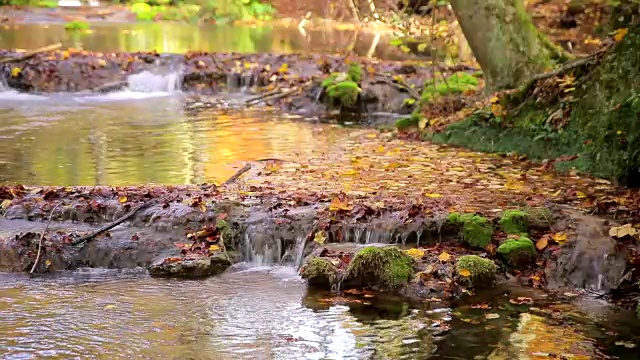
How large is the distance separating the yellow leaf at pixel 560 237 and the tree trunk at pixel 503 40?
5.42m

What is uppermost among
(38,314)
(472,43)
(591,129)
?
(472,43)

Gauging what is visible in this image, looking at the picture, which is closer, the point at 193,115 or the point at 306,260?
the point at 306,260

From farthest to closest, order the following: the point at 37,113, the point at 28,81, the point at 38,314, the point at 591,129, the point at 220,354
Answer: the point at 28,81 < the point at 37,113 < the point at 591,129 < the point at 38,314 < the point at 220,354

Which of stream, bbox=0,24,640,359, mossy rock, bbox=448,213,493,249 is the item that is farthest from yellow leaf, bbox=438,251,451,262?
stream, bbox=0,24,640,359

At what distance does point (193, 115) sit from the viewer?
1620 cm

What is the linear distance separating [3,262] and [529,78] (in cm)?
761

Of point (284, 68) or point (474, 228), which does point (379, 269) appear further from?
point (284, 68)

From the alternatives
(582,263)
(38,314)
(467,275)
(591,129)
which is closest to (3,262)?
(38,314)

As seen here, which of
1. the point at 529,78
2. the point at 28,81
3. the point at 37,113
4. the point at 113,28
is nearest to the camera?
the point at 529,78

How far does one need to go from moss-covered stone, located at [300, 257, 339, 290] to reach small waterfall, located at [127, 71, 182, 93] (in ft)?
44.2

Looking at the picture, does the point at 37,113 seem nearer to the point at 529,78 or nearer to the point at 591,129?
the point at 529,78

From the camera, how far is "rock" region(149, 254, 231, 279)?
7.25m

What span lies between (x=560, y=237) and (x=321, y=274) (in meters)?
1.99

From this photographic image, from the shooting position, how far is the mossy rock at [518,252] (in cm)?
703
